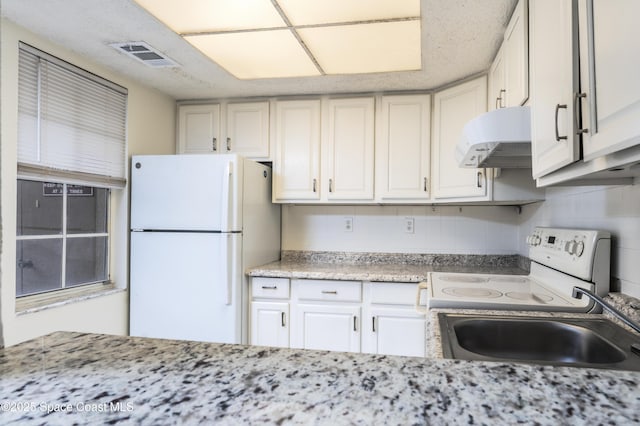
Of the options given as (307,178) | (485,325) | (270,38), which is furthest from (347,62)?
(485,325)

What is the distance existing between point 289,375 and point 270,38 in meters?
1.88

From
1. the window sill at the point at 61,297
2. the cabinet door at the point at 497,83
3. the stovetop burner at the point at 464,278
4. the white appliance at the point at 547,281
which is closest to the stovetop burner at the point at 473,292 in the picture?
the white appliance at the point at 547,281

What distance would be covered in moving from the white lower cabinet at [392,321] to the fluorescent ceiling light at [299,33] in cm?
138

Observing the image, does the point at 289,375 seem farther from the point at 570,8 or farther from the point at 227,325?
the point at 227,325

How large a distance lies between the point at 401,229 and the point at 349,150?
2.45 feet

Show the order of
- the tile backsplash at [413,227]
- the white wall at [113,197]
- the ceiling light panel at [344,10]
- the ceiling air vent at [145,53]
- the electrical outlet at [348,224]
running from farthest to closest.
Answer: the electrical outlet at [348,224], the tile backsplash at [413,227], the ceiling air vent at [145,53], the white wall at [113,197], the ceiling light panel at [344,10]

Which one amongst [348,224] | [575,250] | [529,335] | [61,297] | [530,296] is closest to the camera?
[529,335]

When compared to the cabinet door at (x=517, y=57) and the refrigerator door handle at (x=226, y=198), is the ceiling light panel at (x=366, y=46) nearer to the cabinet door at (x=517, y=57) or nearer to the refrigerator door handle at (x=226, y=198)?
the cabinet door at (x=517, y=57)

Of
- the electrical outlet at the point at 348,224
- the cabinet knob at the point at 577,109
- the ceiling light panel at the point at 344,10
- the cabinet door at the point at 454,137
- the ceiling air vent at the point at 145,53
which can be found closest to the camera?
the cabinet knob at the point at 577,109

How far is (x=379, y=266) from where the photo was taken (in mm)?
2898

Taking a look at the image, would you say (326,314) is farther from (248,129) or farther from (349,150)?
→ (248,129)

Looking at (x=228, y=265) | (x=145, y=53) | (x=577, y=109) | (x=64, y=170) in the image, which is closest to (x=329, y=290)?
(x=228, y=265)

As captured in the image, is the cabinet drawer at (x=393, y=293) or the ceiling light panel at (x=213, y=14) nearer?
the ceiling light panel at (x=213, y=14)

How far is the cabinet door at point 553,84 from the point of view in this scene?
889mm
